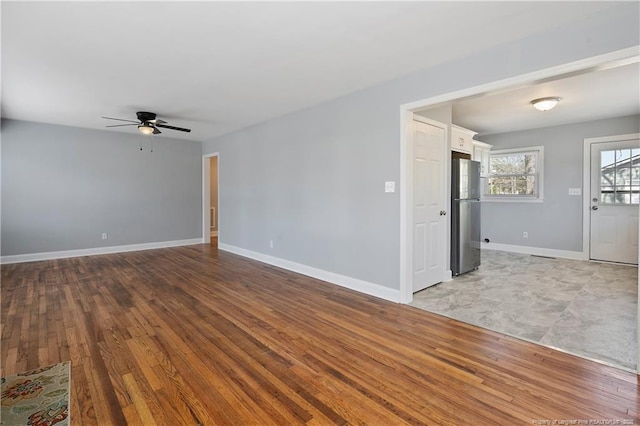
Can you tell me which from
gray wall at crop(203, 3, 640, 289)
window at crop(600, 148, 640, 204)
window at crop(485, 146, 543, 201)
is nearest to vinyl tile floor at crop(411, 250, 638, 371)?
gray wall at crop(203, 3, 640, 289)

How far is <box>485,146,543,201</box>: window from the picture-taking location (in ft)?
20.6

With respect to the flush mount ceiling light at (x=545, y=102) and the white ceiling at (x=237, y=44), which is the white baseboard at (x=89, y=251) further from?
the flush mount ceiling light at (x=545, y=102)

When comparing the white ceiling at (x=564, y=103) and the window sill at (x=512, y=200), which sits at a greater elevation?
the white ceiling at (x=564, y=103)

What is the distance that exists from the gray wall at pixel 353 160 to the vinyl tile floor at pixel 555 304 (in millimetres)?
884

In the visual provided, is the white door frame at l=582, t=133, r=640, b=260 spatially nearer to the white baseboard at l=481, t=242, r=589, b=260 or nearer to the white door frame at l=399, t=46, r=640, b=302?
the white baseboard at l=481, t=242, r=589, b=260

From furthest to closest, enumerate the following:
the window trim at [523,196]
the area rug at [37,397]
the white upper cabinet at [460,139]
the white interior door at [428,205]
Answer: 1. the window trim at [523,196]
2. the white upper cabinet at [460,139]
3. the white interior door at [428,205]
4. the area rug at [37,397]

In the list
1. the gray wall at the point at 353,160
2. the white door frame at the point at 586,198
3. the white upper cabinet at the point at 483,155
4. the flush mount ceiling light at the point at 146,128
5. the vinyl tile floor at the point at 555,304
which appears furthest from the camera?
the white upper cabinet at the point at 483,155

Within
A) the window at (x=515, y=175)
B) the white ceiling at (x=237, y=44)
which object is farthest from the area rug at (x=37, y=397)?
the window at (x=515, y=175)

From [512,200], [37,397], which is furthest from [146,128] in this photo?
[512,200]

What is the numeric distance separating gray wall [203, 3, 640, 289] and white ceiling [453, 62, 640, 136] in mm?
1040

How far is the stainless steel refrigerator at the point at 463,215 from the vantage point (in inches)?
175

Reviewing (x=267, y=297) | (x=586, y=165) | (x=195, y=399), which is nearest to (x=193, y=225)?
(x=267, y=297)

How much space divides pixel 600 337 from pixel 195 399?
10.5ft

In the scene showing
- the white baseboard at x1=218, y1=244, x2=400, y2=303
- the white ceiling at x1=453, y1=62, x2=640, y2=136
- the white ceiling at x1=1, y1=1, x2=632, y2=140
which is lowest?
the white baseboard at x1=218, y1=244, x2=400, y2=303
